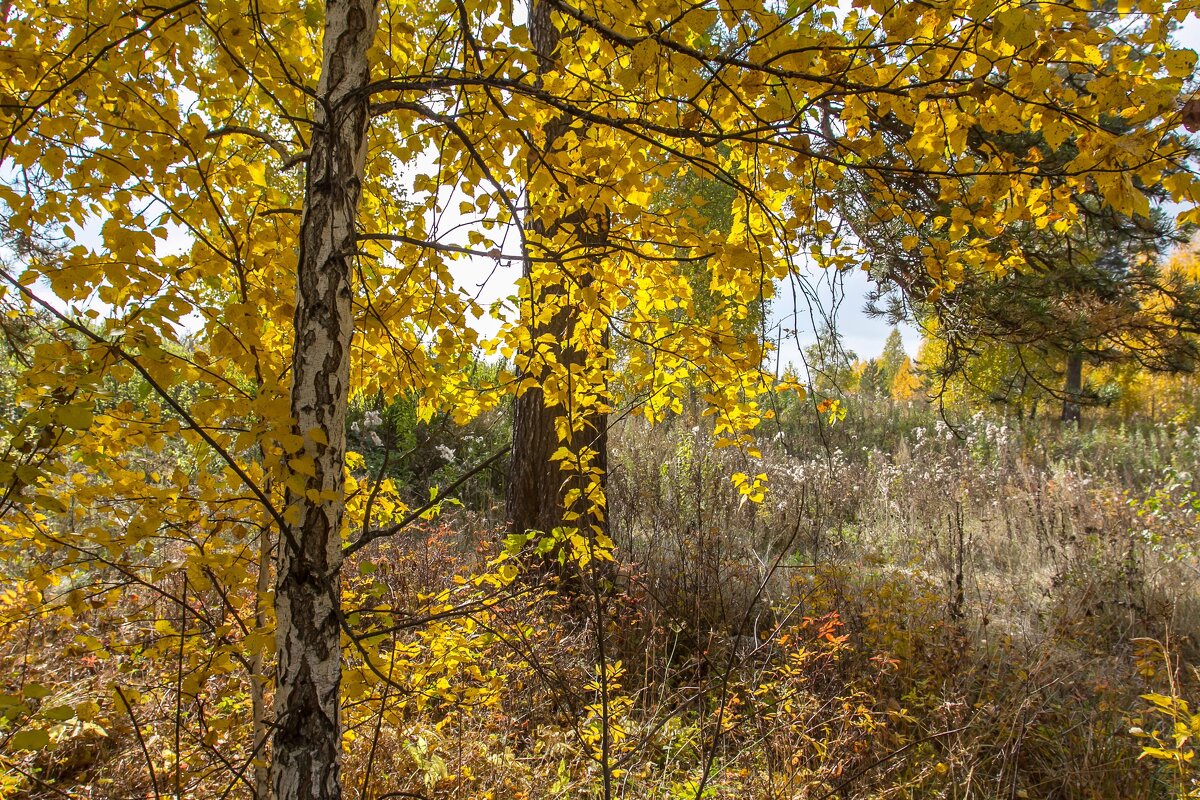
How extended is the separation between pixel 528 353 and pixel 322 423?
0.85 metres

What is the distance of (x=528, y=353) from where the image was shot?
2.08m

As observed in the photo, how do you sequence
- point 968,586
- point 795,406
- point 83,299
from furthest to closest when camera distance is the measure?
point 795,406
point 968,586
point 83,299

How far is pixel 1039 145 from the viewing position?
12.5 ft

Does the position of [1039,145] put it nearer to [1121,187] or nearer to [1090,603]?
[1090,603]

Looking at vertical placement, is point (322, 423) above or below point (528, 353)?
below

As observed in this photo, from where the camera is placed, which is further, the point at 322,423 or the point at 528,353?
the point at 528,353

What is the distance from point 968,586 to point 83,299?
487 centimetres

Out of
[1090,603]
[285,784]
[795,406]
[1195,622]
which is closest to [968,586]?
[1090,603]

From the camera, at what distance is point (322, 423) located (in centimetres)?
133

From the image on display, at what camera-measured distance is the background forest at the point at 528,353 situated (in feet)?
4.32

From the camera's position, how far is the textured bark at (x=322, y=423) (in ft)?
4.19

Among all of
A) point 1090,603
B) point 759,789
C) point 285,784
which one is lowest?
point 759,789

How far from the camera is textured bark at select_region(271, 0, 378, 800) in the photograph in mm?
1276

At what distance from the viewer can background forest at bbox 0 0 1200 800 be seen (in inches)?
51.8
